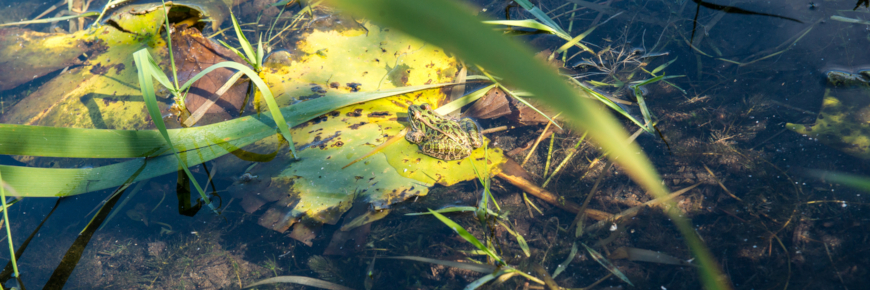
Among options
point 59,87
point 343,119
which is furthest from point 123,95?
point 343,119

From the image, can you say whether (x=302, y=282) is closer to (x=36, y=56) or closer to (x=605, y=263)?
(x=605, y=263)

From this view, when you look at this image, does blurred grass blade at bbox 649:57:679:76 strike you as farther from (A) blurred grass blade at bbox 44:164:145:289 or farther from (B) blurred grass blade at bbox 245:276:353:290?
(A) blurred grass blade at bbox 44:164:145:289

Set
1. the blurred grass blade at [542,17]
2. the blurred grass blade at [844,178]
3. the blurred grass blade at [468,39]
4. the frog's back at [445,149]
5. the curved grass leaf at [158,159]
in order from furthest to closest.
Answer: the blurred grass blade at [542,17] → the frog's back at [445,149] → the blurred grass blade at [844,178] → the curved grass leaf at [158,159] → the blurred grass blade at [468,39]

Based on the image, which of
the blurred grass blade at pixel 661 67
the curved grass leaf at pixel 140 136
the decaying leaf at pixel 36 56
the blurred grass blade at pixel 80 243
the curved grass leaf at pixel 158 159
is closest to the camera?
the curved grass leaf at pixel 140 136

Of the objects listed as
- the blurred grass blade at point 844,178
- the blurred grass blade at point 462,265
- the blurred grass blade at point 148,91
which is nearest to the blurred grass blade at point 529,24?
the blurred grass blade at point 462,265

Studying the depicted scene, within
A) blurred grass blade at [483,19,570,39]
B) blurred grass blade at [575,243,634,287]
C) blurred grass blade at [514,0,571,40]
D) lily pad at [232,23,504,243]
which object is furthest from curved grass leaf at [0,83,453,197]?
blurred grass blade at [575,243,634,287]

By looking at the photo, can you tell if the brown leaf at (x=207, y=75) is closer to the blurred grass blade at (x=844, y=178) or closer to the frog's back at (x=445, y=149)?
the frog's back at (x=445, y=149)

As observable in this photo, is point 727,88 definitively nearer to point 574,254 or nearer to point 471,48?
point 574,254

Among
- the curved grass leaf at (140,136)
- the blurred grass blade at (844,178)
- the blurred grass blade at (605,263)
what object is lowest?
the blurred grass blade at (605,263)
